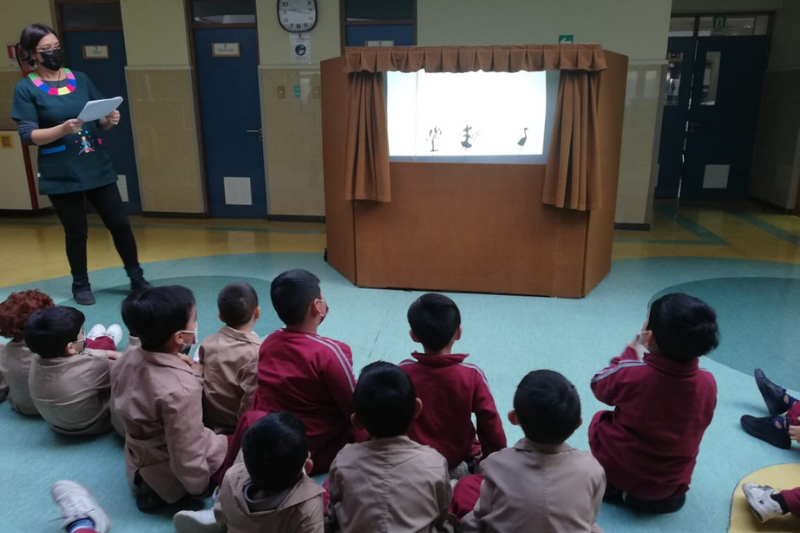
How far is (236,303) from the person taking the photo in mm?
2201

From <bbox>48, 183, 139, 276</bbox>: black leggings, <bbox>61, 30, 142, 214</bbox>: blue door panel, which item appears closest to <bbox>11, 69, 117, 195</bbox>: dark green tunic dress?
<bbox>48, 183, 139, 276</bbox>: black leggings

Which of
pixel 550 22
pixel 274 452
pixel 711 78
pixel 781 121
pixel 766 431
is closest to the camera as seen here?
pixel 274 452

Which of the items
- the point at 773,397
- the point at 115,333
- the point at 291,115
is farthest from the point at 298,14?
the point at 773,397

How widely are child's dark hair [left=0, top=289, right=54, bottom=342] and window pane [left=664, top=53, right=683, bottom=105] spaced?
23.1ft

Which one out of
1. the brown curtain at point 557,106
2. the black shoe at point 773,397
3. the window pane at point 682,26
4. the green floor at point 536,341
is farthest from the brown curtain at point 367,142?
the window pane at point 682,26

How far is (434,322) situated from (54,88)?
9.98ft

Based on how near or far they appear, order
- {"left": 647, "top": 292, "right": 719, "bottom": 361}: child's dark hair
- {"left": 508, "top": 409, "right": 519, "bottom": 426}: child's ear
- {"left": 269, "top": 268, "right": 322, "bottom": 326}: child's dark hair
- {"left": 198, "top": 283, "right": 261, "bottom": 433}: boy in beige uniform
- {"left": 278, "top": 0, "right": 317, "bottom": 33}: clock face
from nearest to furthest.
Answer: {"left": 508, "top": 409, "right": 519, "bottom": 426}: child's ear, {"left": 647, "top": 292, "right": 719, "bottom": 361}: child's dark hair, {"left": 269, "top": 268, "right": 322, "bottom": 326}: child's dark hair, {"left": 198, "top": 283, "right": 261, "bottom": 433}: boy in beige uniform, {"left": 278, "top": 0, "right": 317, "bottom": 33}: clock face

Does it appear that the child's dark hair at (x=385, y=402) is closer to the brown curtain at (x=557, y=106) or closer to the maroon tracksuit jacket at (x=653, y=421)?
the maroon tracksuit jacket at (x=653, y=421)

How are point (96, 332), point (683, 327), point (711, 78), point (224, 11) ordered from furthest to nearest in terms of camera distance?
point (711, 78)
point (224, 11)
point (96, 332)
point (683, 327)

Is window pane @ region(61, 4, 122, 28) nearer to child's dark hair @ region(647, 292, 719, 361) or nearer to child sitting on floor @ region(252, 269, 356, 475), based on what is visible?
child sitting on floor @ region(252, 269, 356, 475)

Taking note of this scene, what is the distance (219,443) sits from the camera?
6.81 feet

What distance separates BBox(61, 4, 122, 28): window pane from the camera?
21.0 ft

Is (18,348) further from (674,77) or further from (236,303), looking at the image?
(674,77)

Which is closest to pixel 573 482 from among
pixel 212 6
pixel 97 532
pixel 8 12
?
pixel 97 532
